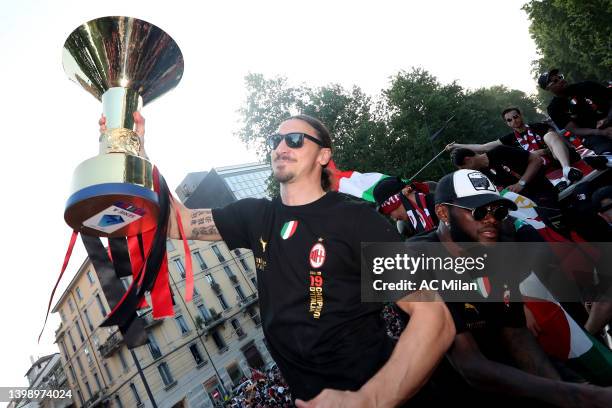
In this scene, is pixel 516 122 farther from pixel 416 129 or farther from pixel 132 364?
pixel 132 364

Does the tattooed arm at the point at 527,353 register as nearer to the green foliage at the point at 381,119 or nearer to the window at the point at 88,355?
the green foliage at the point at 381,119

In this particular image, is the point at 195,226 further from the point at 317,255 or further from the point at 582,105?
the point at 582,105

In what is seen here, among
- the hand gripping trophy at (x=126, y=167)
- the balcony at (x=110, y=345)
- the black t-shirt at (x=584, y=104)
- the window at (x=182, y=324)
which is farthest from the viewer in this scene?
the window at (x=182, y=324)

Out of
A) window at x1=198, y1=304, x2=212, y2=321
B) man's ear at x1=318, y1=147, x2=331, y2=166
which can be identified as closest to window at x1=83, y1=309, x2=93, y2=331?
window at x1=198, y1=304, x2=212, y2=321

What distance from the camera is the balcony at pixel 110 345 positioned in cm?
3072

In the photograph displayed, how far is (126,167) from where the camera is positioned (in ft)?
5.36

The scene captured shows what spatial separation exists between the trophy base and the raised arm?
1261mm

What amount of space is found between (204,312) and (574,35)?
40.1 meters

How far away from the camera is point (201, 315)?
34.8 m

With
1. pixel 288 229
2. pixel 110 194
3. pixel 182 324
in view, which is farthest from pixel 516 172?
pixel 182 324

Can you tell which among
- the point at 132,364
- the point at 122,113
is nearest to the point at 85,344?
the point at 132,364

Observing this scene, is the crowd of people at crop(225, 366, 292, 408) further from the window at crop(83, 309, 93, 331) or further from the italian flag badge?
the window at crop(83, 309, 93, 331)

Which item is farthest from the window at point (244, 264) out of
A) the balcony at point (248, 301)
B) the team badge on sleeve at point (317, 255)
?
the team badge on sleeve at point (317, 255)

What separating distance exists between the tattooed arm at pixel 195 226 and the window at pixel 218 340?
119 feet
